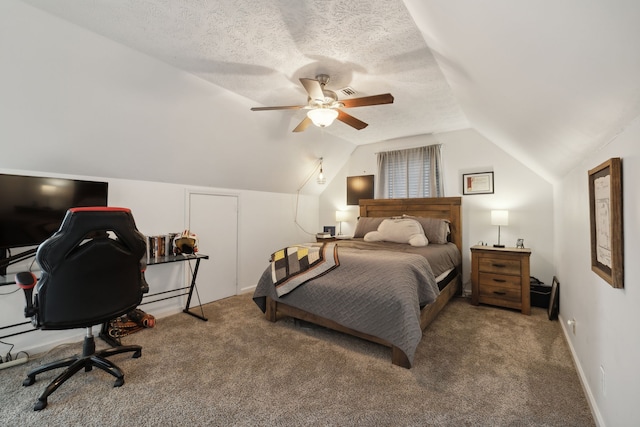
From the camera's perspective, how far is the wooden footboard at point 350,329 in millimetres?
2106

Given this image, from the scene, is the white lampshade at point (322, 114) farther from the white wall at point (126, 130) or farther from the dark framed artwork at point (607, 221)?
the dark framed artwork at point (607, 221)

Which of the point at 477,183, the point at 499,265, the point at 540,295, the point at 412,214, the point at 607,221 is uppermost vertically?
the point at 477,183

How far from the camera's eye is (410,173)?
4617 millimetres

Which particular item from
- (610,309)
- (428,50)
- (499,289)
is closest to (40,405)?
(610,309)

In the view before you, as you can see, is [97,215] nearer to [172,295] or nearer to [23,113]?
[23,113]

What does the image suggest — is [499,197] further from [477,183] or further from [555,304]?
[555,304]

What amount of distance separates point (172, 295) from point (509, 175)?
472 cm

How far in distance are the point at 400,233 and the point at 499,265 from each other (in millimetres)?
1217

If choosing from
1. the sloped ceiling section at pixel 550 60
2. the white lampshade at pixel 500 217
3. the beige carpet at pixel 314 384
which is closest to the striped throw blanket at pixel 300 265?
the beige carpet at pixel 314 384

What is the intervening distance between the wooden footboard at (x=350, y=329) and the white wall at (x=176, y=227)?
130cm

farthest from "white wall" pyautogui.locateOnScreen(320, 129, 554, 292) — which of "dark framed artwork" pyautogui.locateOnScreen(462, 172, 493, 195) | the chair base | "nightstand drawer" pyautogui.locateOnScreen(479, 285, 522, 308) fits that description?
the chair base

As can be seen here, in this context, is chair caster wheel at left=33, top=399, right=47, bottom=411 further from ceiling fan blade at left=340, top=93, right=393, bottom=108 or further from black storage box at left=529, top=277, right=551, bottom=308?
black storage box at left=529, top=277, right=551, bottom=308

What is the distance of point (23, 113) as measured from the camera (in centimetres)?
206

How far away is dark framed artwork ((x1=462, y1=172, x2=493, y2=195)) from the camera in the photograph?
3958 mm
